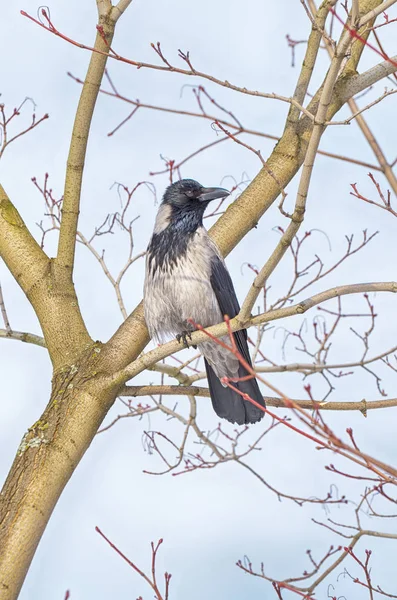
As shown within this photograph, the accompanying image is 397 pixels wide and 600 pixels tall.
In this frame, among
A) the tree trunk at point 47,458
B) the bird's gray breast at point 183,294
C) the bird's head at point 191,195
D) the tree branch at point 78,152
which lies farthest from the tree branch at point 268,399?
the bird's head at point 191,195

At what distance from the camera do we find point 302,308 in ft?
12.2

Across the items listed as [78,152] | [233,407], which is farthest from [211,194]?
[233,407]

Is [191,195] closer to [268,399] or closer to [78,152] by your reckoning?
[78,152]

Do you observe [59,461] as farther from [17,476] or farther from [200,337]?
[200,337]

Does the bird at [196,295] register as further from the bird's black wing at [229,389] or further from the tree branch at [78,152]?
the tree branch at [78,152]

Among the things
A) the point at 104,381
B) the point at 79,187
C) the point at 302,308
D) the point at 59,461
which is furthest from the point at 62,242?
the point at 302,308

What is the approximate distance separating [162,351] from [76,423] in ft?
2.23

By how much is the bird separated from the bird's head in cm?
1

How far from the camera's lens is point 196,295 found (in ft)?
15.9

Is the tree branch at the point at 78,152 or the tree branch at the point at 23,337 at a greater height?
the tree branch at the point at 78,152

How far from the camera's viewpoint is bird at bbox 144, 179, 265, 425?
4.84 metres

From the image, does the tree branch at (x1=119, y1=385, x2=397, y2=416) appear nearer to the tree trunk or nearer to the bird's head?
the tree trunk

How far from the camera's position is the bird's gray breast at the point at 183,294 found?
4.83 metres

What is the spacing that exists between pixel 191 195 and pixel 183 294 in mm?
892
